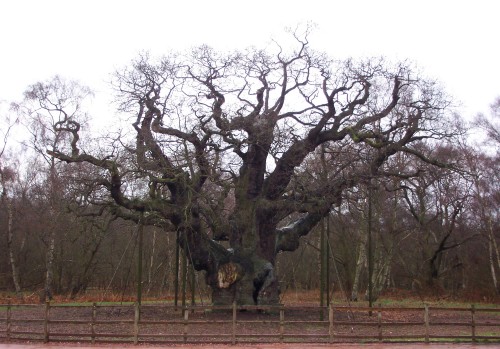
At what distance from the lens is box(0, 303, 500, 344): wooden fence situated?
62.3 ft

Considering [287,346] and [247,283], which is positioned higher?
[247,283]

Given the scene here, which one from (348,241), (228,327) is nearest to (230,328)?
(228,327)

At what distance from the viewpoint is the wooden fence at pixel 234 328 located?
62.3 ft

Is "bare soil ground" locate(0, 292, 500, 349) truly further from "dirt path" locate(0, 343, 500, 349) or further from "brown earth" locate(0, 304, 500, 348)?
"dirt path" locate(0, 343, 500, 349)

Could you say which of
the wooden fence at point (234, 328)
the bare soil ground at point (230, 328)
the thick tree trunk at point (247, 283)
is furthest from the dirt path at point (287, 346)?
the thick tree trunk at point (247, 283)

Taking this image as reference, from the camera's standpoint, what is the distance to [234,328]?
18.7 metres

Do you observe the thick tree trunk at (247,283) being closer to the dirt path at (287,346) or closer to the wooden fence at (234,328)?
the wooden fence at (234,328)

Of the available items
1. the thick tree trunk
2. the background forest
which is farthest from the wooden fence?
→ the background forest

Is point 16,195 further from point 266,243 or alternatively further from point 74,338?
point 74,338

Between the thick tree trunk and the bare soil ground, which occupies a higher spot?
the thick tree trunk

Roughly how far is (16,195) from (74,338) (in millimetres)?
38286

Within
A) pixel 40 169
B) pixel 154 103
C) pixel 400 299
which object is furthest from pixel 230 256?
pixel 40 169

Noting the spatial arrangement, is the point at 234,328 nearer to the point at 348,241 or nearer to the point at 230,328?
the point at 230,328

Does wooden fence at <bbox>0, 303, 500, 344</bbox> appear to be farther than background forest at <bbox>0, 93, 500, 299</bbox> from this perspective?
No
